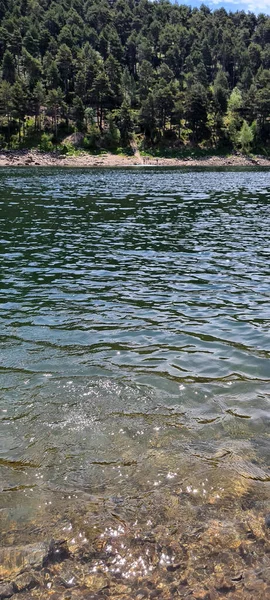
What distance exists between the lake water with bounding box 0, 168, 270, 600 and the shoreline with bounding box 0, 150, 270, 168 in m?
106

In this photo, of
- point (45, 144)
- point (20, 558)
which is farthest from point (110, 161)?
point (20, 558)

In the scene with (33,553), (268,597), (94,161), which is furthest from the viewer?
(94,161)

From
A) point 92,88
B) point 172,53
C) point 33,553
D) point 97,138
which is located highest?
point 172,53

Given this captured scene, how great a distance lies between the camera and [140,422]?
22.6 ft

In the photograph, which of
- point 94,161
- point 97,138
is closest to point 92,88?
point 97,138

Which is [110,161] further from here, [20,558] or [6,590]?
[6,590]

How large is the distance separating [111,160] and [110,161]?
3.96 ft

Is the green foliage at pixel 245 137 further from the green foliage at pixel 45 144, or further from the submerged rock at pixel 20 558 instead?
the submerged rock at pixel 20 558

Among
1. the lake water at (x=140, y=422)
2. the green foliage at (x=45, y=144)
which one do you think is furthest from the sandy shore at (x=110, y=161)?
the lake water at (x=140, y=422)

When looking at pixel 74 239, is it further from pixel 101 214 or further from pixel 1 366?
pixel 1 366

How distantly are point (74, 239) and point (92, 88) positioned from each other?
136 meters

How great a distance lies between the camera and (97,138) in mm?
133750

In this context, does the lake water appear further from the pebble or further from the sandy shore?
the sandy shore

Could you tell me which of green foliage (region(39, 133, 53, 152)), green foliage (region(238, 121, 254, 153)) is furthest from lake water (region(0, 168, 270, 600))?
green foliage (region(238, 121, 254, 153))
